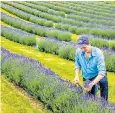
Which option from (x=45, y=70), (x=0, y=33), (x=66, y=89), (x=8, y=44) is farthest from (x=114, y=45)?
(x=66, y=89)

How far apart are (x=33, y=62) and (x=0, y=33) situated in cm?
1108

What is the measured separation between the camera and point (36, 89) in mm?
8961

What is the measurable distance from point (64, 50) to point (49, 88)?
6707 millimetres

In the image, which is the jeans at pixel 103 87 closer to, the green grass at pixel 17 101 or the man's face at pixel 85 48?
the man's face at pixel 85 48

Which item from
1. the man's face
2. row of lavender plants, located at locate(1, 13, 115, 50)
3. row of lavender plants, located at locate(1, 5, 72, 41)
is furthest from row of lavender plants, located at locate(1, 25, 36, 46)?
the man's face

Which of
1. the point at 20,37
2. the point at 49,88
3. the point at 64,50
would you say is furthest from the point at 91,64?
the point at 20,37

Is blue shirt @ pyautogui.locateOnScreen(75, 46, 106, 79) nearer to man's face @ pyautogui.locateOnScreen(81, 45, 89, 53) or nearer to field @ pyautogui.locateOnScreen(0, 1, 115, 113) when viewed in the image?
man's face @ pyautogui.locateOnScreen(81, 45, 89, 53)

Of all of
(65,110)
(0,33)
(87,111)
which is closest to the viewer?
(87,111)

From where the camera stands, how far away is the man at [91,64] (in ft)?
23.0

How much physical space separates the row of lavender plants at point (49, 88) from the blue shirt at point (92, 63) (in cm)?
38

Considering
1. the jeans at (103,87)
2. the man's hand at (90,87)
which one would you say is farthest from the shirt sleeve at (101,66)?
the jeans at (103,87)

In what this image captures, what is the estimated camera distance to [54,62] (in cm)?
1429

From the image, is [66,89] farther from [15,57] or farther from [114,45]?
[114,45]

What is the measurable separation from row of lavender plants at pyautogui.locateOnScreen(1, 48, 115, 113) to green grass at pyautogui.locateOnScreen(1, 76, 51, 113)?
Result: 0.50 ft
